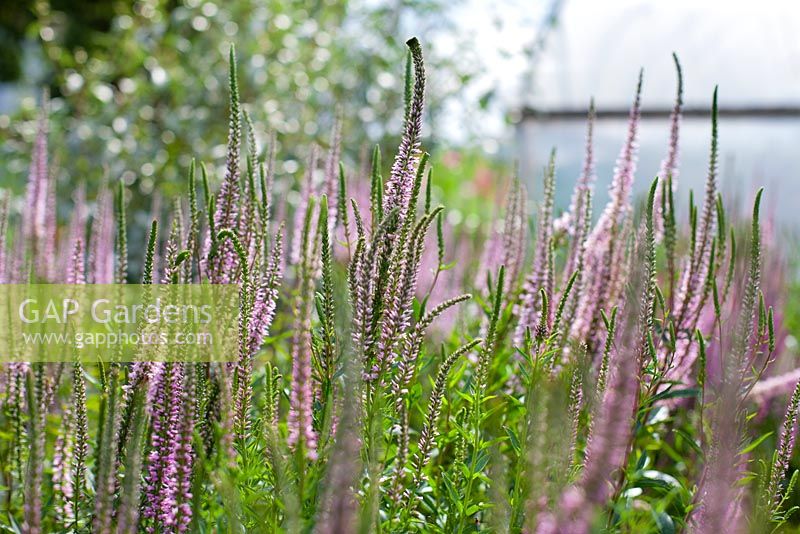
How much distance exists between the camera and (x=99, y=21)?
42.0ft

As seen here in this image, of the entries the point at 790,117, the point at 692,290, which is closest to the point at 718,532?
the point at 692,290

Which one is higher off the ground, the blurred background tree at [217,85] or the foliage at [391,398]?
the blurred background tree at [217,85]

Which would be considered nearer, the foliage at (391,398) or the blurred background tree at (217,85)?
the foliage at (391,398)

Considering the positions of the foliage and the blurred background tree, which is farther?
the blurred background tree

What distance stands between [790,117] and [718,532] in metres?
7.56

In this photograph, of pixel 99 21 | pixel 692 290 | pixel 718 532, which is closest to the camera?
pixel 718 532

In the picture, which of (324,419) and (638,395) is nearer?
(324,419)

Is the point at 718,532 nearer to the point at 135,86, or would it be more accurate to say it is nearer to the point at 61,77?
the point at 135,86

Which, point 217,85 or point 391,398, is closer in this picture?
point 391,398

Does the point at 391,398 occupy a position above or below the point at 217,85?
below

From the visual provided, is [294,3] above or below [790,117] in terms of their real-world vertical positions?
above

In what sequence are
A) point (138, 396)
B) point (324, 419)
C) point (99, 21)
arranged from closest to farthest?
point (138, 396) < point (324, 419) < point (99, 21)

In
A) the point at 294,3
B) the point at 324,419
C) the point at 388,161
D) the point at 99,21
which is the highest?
the point at 99,21

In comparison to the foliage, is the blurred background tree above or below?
above
